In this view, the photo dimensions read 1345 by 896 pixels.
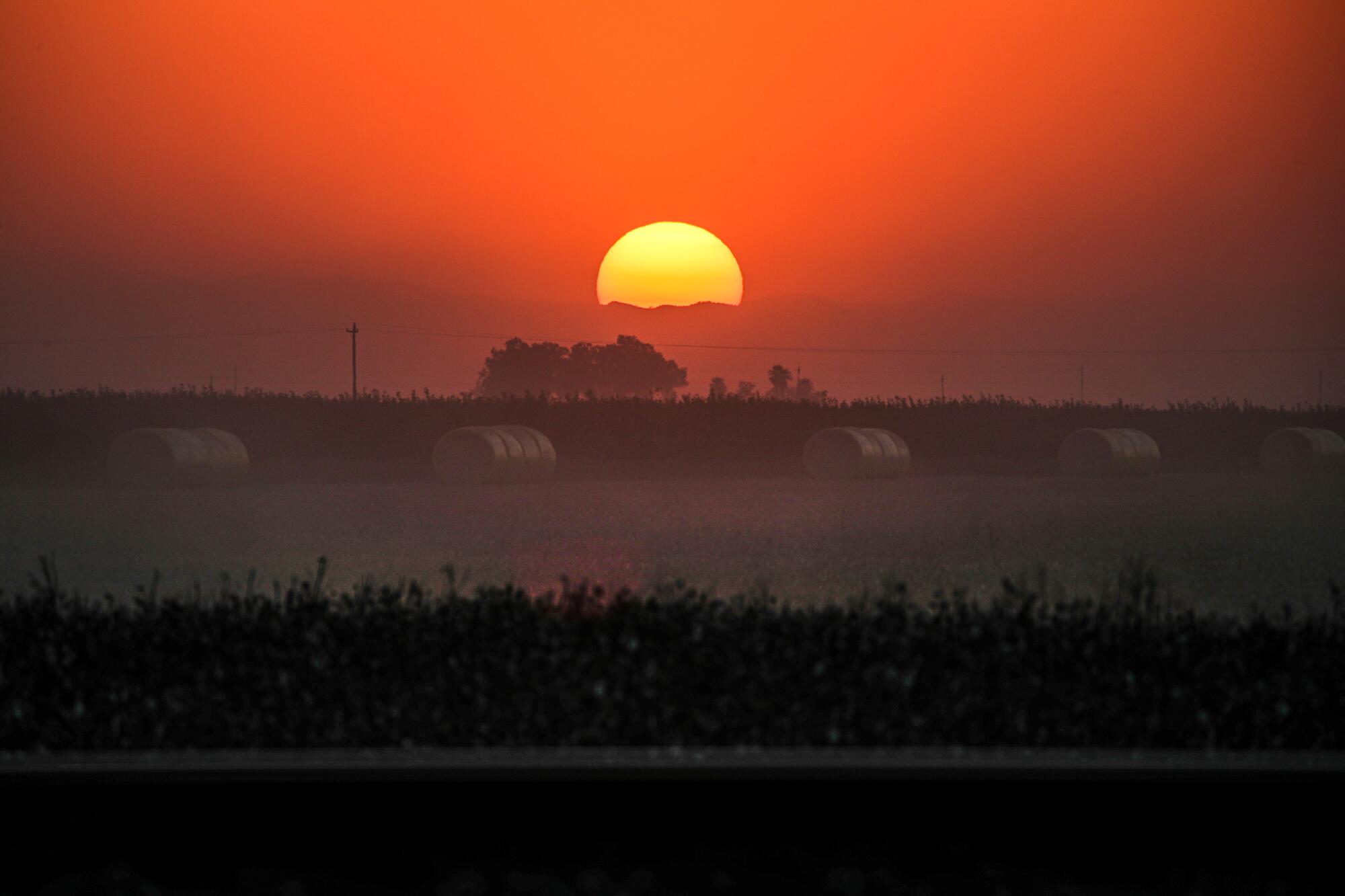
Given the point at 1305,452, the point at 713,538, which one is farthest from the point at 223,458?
the point at 1305,452

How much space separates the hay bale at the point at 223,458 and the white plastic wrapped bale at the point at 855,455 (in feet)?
45.7

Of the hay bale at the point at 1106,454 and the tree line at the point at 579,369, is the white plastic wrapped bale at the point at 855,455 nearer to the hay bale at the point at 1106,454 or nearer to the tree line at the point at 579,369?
the hay bale at the point at 1106,454

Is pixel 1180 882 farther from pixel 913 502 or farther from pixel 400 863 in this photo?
pixel 913 502

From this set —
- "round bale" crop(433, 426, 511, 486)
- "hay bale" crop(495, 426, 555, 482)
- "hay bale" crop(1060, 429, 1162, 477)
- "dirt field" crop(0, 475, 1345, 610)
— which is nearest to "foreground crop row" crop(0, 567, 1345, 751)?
"dirt field" crop(0, 475, 1345, 610)

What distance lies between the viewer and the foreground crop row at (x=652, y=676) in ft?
20.2

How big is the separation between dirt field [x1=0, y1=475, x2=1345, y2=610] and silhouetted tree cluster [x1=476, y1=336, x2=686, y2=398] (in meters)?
54.9

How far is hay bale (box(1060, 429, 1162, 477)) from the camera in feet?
120

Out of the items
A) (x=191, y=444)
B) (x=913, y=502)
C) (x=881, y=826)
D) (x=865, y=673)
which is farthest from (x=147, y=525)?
(x=881, y=826)

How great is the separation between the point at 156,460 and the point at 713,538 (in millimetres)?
16832

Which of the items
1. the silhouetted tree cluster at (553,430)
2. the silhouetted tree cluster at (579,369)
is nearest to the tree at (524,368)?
the silhouetted tree cluster at (579,369)

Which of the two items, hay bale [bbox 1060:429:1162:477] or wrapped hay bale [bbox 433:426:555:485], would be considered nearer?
wrapped hay bale [bbox 433:426:555:485]

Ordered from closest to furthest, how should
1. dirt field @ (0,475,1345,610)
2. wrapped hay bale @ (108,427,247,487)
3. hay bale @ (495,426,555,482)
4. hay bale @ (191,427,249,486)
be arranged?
dirt field @ (0,475,1345,610), wrapped hay bale @ (108,427,247,487), hay bale @ (191,427,249,486), hay bale @ (495,426,555,482)

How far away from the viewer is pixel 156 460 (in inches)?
1129

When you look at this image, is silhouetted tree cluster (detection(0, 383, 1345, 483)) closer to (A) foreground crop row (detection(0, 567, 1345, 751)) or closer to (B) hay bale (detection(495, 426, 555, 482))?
(B) hay bale (detection(495, 426, 555, 482))
